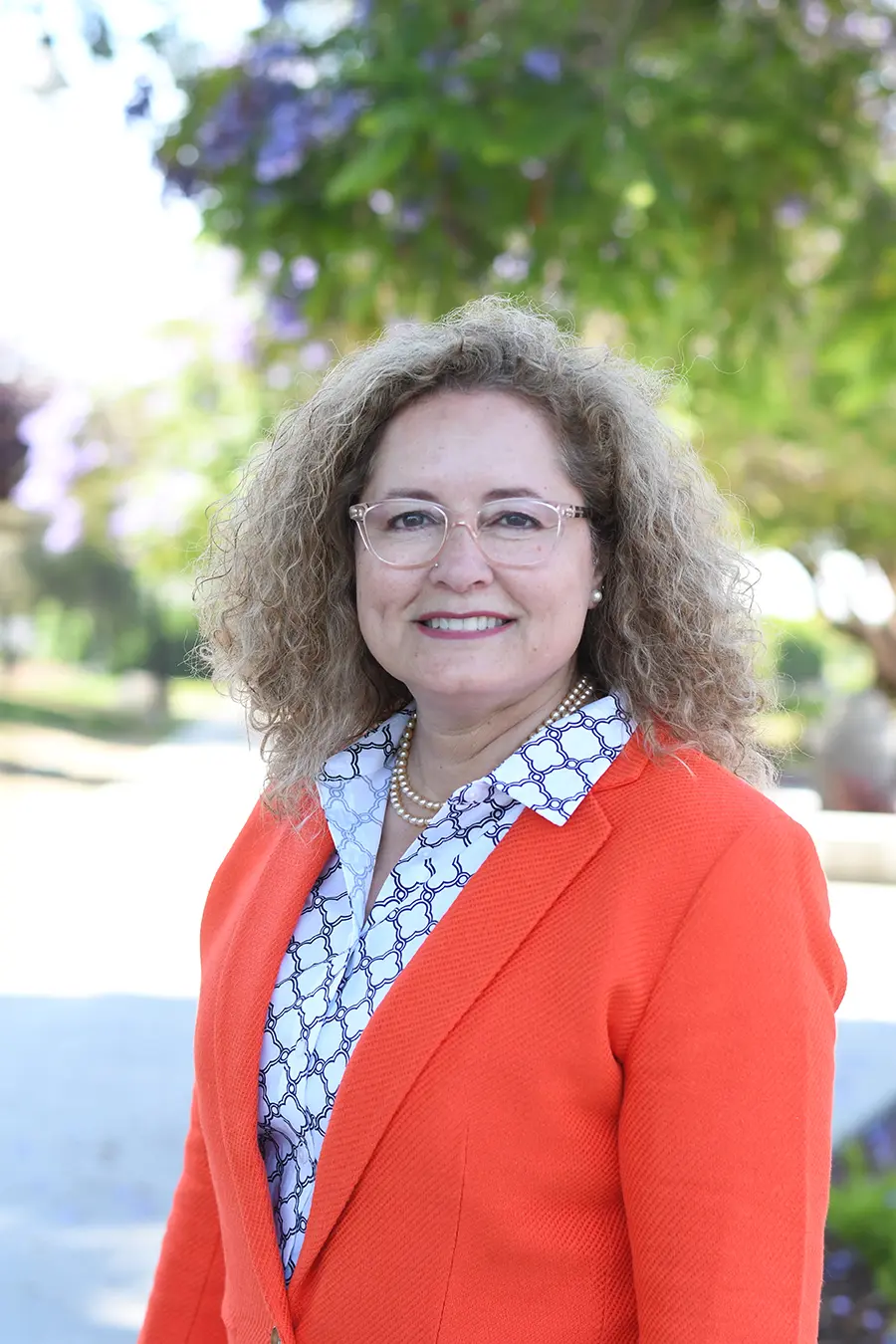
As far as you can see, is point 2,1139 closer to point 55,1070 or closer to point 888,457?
point 55,1070

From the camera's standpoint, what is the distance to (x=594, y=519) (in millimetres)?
1875

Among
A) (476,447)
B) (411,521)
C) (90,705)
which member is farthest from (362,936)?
(90,705)

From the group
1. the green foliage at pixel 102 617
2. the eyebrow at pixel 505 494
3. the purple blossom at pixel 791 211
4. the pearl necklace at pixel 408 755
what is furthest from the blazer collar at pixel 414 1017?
the green foliage at pixel 102 617

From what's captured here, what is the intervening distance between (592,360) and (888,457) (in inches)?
275

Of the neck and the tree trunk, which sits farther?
the tree trunk

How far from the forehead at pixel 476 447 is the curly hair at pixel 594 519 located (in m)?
0.03

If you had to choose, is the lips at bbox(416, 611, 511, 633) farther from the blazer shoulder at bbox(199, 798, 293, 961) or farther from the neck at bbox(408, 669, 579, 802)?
the blazer shoulder at bbox(199, 798, 293, 961)

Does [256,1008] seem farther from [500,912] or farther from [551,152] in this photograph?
[551,152]

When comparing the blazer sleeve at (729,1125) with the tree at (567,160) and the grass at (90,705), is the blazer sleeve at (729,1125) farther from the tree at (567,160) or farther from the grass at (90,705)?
Result: the grass at (90,705)

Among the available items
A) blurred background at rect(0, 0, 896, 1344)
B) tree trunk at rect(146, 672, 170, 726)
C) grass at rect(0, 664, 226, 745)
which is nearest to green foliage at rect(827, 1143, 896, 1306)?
blurred background at rect(0, 0, 896, 1344)

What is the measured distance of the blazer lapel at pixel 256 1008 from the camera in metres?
1.72

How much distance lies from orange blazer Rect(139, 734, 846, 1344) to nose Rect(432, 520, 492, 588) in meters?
0.31

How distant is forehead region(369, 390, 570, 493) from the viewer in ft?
5.75

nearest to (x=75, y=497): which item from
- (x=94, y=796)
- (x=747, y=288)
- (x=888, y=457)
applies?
(x=94, y=796)
